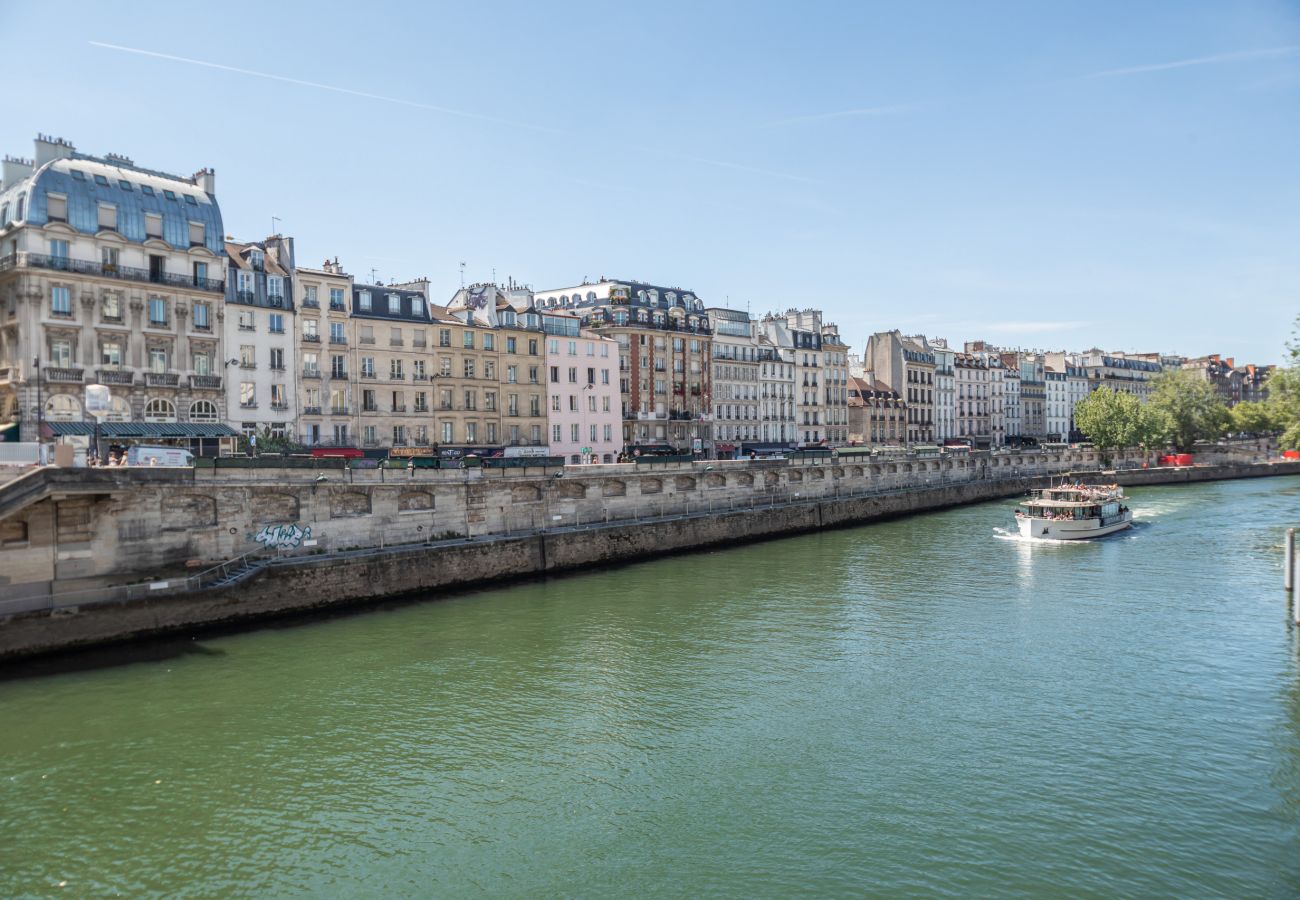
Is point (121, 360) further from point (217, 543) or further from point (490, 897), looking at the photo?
point (490, 897)

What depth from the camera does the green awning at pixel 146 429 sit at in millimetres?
42875

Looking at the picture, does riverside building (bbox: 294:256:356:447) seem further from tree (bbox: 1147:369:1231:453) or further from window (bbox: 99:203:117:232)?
tree (bbox: 1147:369:1231:453)

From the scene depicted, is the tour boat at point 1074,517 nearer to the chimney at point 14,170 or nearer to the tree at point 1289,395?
the tree at point 1289,395

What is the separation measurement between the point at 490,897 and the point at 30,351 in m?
39.6

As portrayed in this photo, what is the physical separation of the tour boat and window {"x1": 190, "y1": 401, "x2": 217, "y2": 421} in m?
48.3

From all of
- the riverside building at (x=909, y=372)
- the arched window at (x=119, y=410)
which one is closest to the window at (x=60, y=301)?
the arched window at (x=119, y=410)

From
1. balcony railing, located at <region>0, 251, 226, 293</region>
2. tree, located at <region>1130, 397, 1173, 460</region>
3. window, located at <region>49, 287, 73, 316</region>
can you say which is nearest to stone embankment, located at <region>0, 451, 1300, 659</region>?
window, located at <region>49, 287, 73, 316</region>

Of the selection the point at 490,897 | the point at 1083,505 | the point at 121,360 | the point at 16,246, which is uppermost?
the point at 16,246

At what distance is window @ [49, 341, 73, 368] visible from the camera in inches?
1679

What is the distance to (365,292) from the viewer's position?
58250 millimetres

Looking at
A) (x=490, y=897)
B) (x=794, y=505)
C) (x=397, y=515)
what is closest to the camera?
(x=490, y=897)

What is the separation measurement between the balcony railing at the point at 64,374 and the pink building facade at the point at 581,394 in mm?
32129

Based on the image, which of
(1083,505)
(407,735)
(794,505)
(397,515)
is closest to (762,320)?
(794,505)

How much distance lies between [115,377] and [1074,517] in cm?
5494
